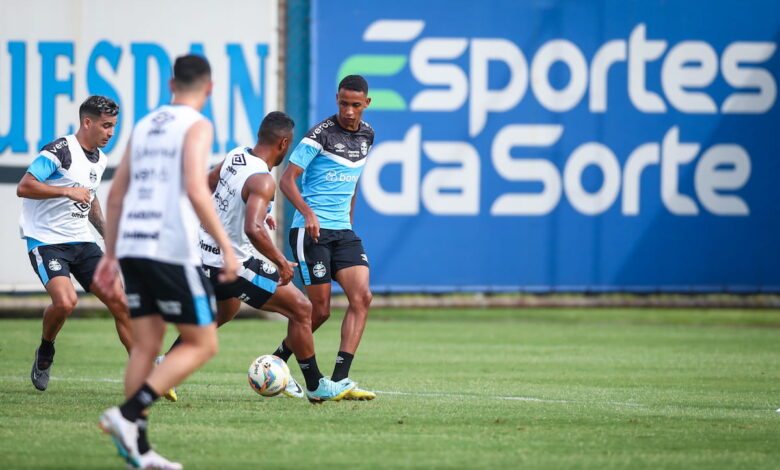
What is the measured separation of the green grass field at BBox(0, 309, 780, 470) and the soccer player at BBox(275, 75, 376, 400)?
0.84 m

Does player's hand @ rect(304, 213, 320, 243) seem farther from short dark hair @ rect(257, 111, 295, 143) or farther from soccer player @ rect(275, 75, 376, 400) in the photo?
short dark hair @ rect(257, 111, 295, 143)

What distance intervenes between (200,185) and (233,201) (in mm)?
2669

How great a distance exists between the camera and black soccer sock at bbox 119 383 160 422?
639 centimetres

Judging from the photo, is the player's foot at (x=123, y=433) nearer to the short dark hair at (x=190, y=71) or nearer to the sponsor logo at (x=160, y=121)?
the sponsor logo at (x=160, y=121)

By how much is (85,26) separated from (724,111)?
33.1ft

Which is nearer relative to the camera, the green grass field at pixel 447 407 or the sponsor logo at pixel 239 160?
the green grass field at pixel 447 407

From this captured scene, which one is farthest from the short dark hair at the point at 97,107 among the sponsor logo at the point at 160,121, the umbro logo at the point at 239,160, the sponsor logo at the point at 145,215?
the sponsor logo at the point at 145,215

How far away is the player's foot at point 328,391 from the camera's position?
9508 millimetres

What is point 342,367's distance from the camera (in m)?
9.80

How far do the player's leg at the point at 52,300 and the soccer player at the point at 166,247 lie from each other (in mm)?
3610

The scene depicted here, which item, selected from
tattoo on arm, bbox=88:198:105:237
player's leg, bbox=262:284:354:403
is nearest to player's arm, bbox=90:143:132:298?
player's leg, bbox=262:284:354:403

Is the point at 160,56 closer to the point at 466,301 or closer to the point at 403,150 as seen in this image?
the point at 403,150

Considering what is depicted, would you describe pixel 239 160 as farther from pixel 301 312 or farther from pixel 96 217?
pixel 96 217

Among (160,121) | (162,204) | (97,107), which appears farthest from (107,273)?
(97,107)
